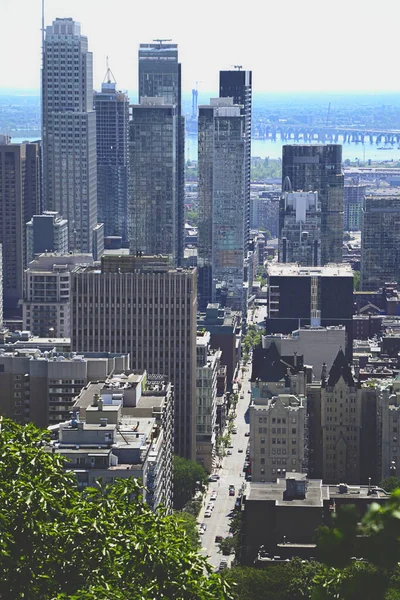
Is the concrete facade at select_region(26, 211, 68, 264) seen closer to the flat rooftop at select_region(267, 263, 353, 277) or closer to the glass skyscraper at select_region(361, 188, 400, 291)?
the flat rooftop at select_region(267, 263, 353, 277)

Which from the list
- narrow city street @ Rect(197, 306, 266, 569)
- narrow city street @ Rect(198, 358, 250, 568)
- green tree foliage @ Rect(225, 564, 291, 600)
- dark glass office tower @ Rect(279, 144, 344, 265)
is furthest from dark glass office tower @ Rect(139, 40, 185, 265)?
green tree foliage @ Rect(225, 564, 291, 600)

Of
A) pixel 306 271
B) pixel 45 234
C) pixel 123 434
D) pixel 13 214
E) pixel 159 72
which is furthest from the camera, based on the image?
pixel 159 72

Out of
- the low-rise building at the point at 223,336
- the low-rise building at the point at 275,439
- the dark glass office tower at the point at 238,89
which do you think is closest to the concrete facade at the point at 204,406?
the low-rise building at the point at 275,439

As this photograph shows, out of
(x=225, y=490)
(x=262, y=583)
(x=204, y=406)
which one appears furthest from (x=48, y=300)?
(x=262, y=583)

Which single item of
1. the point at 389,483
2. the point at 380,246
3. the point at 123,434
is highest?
the point at 380,246

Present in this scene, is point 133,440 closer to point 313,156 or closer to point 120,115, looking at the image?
point 313,156

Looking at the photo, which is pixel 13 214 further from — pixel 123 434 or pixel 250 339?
pixel 123 434
